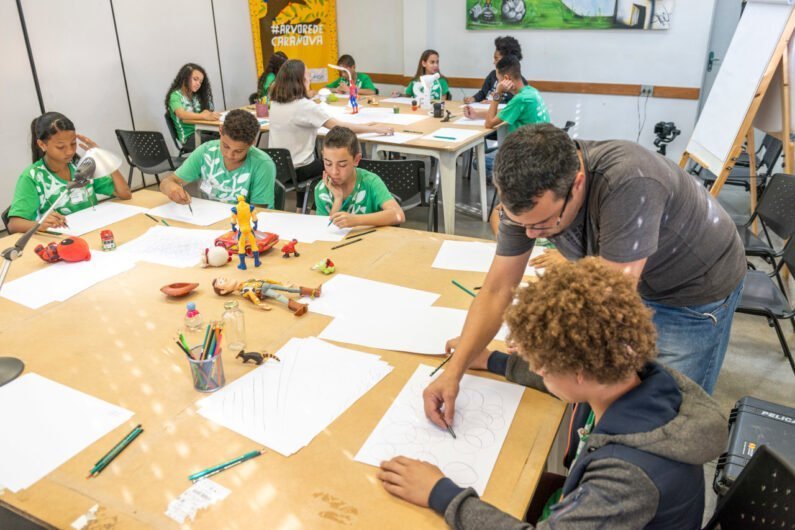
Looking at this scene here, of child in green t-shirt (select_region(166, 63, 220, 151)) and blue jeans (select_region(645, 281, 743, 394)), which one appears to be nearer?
blue jeans (select_region(645, 281, 743, 394))

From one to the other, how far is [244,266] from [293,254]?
18 centimetres

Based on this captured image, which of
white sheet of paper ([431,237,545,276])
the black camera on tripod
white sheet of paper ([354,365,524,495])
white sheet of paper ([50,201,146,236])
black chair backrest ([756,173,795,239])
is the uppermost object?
white sheet of paper ([50,201,146,236])

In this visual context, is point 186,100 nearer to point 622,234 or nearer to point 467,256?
point 467,256

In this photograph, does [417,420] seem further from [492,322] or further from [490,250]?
[490,250]

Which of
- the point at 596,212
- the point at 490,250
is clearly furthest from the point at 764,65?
the point at 596,212

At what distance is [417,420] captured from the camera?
122 centimetres

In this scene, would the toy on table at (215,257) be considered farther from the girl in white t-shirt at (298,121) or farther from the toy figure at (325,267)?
the girl in white t-shirt at (298,121)

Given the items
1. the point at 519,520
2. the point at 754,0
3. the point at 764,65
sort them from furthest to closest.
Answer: the point at 754,0 < the point at 764,65 < the point at 519,520

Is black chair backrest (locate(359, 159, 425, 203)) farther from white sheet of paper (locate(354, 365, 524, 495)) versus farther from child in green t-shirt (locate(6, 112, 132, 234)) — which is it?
white sheet of paper (locate(354, 365, 524, 495))

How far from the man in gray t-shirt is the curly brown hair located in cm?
28

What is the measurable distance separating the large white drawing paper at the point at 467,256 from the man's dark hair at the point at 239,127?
102 cm

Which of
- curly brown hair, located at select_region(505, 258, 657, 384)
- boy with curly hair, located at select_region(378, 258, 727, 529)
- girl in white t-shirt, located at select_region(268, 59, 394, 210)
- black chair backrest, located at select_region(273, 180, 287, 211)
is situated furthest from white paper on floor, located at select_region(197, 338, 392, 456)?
girl in white t-shirt, located at select_region(268, 59, 394, 210)

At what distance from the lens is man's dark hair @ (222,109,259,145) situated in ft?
8.18

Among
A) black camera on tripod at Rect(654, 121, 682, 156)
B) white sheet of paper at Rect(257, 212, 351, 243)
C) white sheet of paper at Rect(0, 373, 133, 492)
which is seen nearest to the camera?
white sheet of paper at Rect(0, 373, 133, 492)
